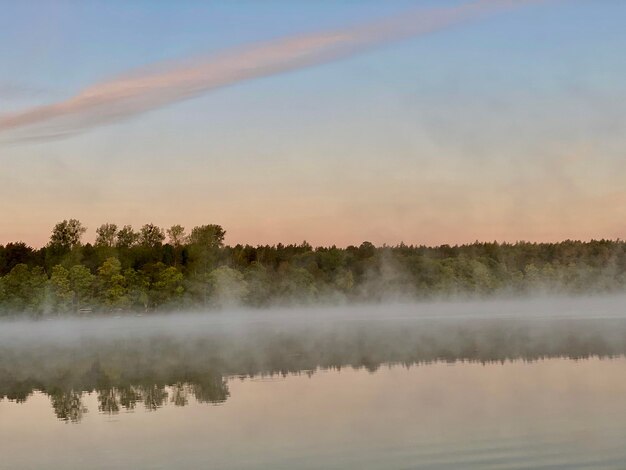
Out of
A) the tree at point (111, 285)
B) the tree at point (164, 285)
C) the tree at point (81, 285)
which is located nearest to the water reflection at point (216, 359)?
the tree at point (81, 285)

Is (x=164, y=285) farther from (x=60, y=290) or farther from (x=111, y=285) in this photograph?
(x=60, y=290)

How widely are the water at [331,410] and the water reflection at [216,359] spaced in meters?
0.23

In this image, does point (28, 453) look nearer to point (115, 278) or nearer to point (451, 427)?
point (451, 427)

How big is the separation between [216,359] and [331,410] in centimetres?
3064

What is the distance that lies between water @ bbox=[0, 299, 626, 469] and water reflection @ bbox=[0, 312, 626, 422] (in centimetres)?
23

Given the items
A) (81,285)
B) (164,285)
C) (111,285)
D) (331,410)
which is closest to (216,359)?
(331,410)

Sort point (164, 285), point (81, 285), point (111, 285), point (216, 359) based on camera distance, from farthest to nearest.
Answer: point (164, 285)
point (111, 285)
point (81, 285)
point (216, 359)

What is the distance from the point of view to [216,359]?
66625 millimetres

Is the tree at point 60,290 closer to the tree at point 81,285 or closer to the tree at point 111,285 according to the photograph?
the tree at point 81,285

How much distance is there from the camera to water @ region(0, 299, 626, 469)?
27750mm

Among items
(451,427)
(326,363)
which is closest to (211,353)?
(326,363)

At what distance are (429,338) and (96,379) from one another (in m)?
36.2

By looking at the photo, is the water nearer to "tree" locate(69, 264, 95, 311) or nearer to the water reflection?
the water reflection

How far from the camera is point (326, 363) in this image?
58.6 m
